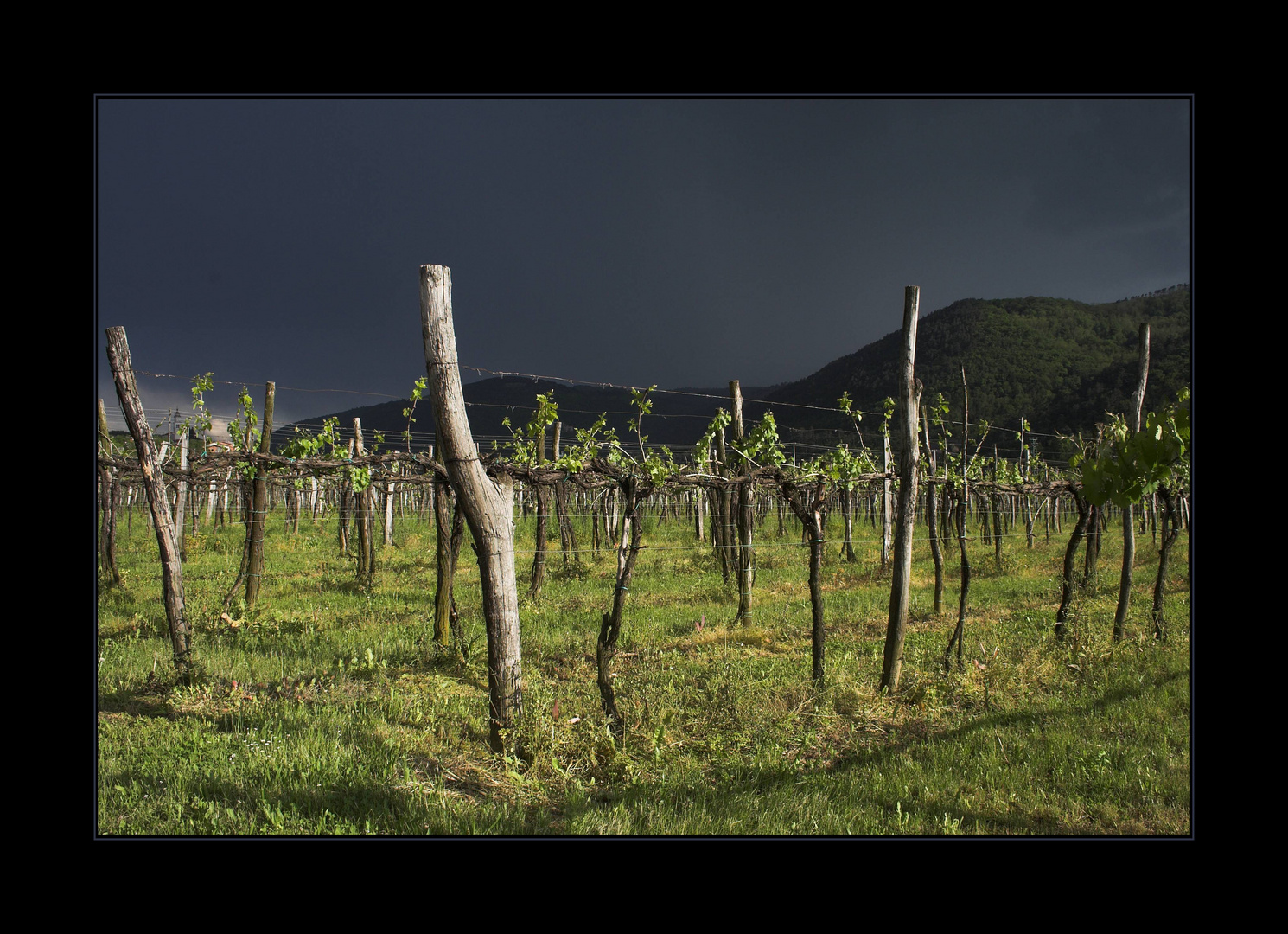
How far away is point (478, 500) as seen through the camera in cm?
397

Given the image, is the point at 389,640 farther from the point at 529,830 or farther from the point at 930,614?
the point at 930,614

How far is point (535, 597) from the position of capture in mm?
9586

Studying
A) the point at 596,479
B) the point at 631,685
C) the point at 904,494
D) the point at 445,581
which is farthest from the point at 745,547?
the point at 445,581

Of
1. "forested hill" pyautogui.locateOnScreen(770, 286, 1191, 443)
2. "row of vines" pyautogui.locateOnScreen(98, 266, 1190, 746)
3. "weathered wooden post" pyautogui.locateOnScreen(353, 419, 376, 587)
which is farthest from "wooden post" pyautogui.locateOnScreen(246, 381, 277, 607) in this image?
"forested hill" pyautogui.locateOnScreen(770, 286, 1191, 443)

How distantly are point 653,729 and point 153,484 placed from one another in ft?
15.1

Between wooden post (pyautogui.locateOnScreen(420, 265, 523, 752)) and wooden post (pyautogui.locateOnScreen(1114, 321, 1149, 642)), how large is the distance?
647 centimetres

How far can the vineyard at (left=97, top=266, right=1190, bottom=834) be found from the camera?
3410 mm

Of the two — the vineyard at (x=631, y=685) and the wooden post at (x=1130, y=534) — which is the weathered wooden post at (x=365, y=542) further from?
the wooden post at (x=1130, y=534)

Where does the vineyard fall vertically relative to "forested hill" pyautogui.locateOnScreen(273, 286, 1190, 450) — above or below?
below

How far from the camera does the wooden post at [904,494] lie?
17.5 ft

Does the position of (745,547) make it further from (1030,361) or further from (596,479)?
(1030,361)

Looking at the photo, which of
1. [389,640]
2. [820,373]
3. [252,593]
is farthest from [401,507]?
[820,373]

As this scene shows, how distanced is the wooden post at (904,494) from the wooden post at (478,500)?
128 inches

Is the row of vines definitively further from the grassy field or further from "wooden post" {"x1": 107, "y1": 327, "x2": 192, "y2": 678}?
the grassy field
